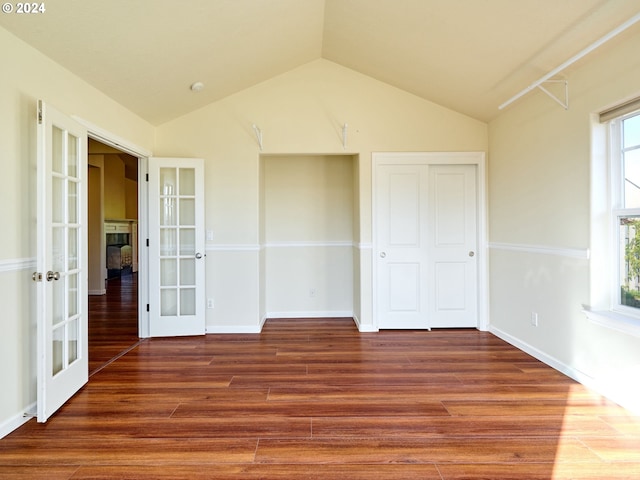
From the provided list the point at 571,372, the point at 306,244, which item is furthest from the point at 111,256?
the point at 571,372

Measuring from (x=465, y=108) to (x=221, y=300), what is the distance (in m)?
3.50

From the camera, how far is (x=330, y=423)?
2.17 metres

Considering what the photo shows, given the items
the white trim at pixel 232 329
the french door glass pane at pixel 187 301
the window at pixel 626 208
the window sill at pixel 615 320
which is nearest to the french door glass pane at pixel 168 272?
the french door glass pane at pixel 187 301

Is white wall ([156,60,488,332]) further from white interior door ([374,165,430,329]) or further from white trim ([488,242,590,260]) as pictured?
white trim ([488,242,590,260])

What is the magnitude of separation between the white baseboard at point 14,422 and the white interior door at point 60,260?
0.35 ft

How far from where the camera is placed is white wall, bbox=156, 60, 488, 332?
411cm

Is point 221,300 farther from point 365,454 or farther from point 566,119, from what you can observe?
point 566,119

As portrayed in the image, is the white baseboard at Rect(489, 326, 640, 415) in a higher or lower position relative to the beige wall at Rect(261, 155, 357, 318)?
lower

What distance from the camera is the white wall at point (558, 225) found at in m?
2.42

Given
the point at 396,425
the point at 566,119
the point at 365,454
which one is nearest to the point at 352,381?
the point at 396,425

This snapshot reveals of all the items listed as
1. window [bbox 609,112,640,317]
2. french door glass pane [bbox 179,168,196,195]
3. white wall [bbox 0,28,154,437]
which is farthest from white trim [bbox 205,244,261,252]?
window [bbox 609,112,640,317]

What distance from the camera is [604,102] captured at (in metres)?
2.50

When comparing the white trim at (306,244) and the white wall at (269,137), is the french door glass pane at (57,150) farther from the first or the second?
the white trim at (306,244)

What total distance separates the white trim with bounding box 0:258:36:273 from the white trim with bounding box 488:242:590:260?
3.82 m
